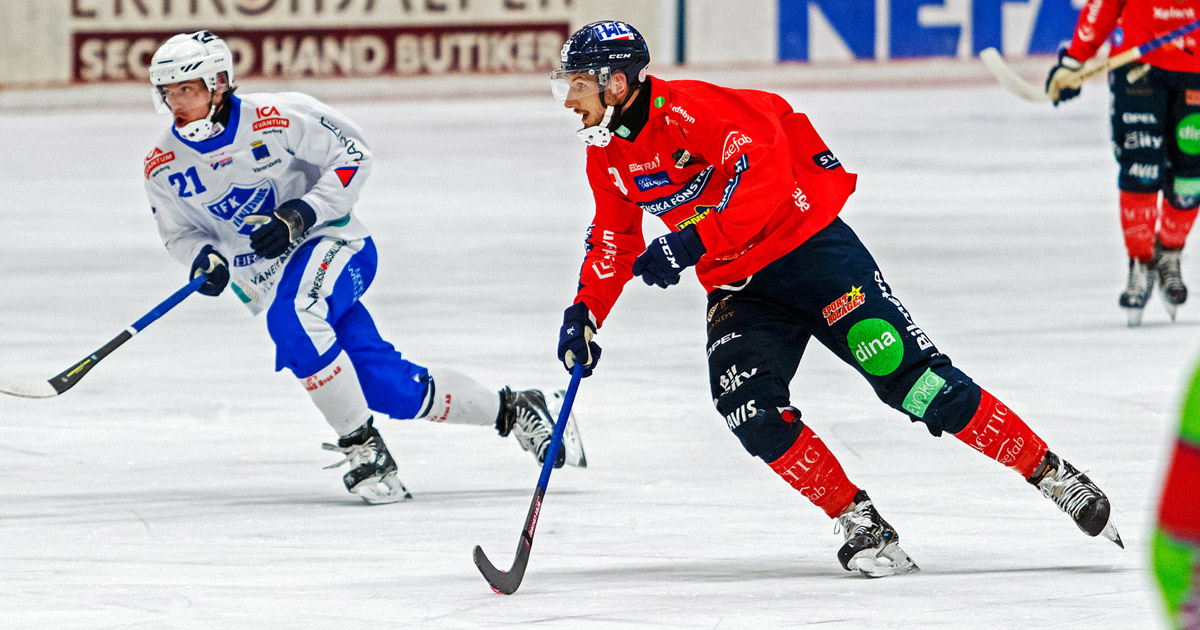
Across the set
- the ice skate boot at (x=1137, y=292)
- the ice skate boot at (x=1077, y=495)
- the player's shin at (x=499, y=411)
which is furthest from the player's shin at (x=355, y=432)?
the ice skate boot at (x=1137, y=292)

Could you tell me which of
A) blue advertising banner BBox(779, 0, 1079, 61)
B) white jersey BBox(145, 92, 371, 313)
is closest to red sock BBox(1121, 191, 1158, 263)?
white jersey BBox(145, 92, 371, 313)

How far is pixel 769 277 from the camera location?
3.40 meters

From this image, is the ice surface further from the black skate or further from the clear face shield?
the clear face shield

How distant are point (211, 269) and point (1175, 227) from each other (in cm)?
369

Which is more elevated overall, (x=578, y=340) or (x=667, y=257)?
(x=667, y=257)

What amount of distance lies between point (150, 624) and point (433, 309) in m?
3.63

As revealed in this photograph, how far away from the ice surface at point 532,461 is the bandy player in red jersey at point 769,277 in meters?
0.19

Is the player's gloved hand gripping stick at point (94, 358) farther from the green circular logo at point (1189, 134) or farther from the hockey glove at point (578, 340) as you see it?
the green circular logo at point (1189, 134)

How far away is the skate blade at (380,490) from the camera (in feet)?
13.1

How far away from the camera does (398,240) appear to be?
8156mm

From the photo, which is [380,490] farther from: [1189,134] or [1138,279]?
[1189,134]

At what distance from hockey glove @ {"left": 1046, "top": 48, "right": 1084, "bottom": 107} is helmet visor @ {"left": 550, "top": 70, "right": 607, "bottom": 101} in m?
3.23

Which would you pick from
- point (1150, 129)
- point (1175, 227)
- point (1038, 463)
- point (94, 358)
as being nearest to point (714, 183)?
point (1038, 463)

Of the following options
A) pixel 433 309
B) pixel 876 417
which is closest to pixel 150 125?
pixel 433 309
